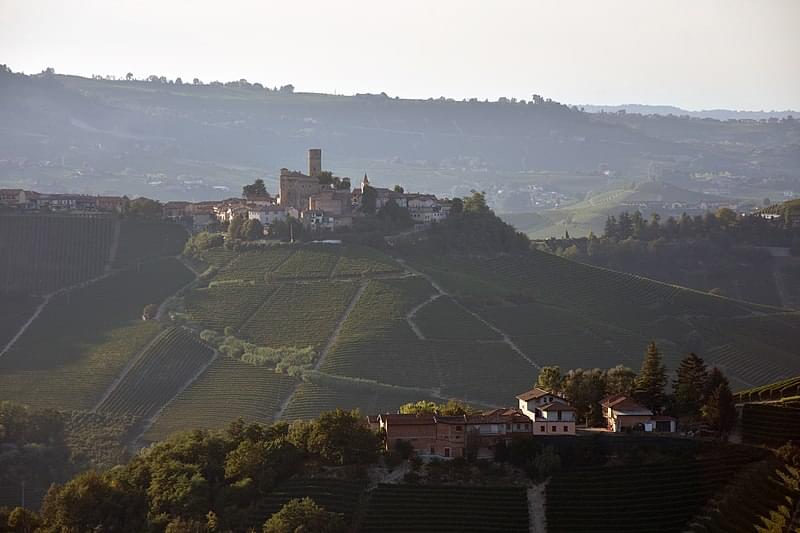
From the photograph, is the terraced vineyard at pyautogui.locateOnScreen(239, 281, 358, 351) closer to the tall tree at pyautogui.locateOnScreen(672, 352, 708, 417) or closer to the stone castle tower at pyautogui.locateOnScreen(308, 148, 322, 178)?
the tall tree at pyautogui.locateOnScreen(672, 352, 708, 417)

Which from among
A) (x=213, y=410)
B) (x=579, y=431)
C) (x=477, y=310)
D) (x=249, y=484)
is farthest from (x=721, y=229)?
(x=249, y=484)

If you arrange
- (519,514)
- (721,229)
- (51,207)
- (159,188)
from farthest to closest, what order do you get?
1. (159,188)
2. (721,229)
3. (51,207)
4. (519,514)

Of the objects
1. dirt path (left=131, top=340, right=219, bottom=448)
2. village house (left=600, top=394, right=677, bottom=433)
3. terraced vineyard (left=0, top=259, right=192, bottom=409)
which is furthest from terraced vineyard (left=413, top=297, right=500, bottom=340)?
village house (left=600, top=394, right=677, bottom=433)

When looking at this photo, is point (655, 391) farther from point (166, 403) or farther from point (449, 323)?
point (166, 403)

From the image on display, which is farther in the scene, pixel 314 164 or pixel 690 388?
pixel 314 164

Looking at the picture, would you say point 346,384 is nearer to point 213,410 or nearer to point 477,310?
point 213,410

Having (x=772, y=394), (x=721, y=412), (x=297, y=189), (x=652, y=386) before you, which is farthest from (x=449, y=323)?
(x=721, y=412)

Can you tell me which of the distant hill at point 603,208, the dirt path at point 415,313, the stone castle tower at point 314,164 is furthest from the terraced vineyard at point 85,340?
the distant hill at point 603,208
